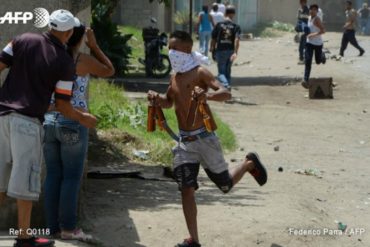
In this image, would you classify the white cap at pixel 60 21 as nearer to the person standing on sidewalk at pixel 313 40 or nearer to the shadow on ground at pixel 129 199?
the shadow on ground at pixel 129 199

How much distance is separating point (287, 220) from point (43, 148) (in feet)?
8.12

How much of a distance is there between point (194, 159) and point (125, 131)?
16.5 ft

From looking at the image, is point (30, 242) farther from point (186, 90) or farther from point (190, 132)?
point (186, 90)

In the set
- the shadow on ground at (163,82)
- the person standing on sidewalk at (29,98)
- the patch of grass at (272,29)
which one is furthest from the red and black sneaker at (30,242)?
the patch of grass at (272,29)

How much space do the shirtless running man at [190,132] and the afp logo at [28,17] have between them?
40.0 inches

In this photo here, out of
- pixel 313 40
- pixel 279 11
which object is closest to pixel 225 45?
pixel 313 40

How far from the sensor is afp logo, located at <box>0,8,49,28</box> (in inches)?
290

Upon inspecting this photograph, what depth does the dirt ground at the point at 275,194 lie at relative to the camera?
8.09m

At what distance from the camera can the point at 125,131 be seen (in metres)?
12.5

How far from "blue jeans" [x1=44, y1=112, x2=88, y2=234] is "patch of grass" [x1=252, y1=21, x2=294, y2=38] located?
36079 mm

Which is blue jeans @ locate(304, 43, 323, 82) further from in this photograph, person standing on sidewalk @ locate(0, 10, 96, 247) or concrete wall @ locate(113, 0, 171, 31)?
concrete wall @ locate(113, 0, 171, 31)

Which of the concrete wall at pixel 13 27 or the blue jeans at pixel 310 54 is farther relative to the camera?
the blue jeans at pixel 310 54

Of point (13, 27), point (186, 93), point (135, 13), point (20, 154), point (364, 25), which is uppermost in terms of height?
point (13, 27)

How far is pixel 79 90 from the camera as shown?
7.34m
